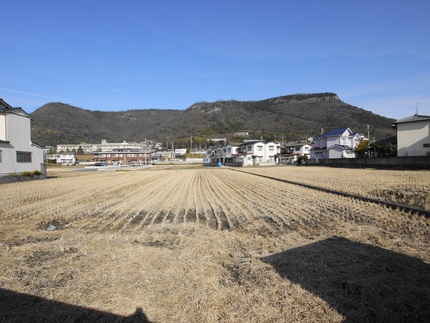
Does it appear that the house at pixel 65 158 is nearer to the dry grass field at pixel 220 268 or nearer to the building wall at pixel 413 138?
the building wall at pixel 413 138

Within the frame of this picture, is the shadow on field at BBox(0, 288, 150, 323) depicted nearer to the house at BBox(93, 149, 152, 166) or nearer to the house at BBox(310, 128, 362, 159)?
the house at BBox(310, 128, 362, 159)

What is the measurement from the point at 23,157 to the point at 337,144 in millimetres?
46876

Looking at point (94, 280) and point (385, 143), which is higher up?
point (385, 143)

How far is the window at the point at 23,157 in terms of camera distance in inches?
922

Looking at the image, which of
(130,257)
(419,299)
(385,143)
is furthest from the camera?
(385,143)

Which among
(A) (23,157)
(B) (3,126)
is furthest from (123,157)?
(B) (3,126)

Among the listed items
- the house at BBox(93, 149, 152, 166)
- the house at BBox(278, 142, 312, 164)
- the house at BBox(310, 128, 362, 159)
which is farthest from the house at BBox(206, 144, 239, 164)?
the house at BBox(310, 128, 362, 159)

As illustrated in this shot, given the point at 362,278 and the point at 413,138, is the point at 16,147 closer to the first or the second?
the point at 362,278

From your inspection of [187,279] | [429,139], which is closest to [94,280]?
[187,279]

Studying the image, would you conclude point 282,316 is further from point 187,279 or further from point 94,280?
point 94,280

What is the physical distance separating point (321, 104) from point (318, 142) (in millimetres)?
84654

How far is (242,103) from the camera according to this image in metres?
159

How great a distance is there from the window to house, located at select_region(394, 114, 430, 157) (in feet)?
116

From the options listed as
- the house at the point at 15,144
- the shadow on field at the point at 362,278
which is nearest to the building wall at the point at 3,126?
the house at the point at 15,144
